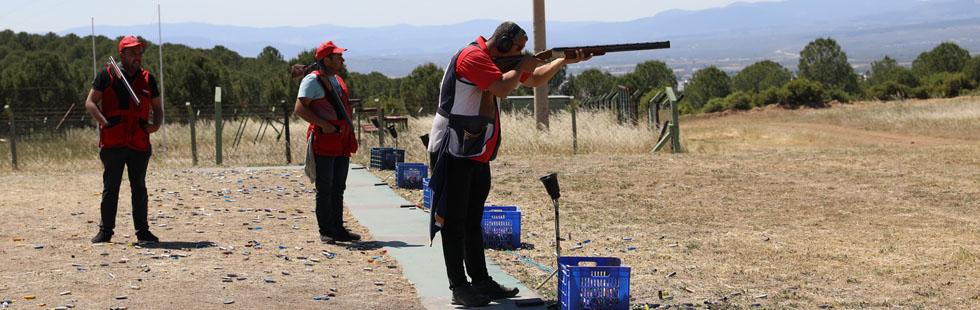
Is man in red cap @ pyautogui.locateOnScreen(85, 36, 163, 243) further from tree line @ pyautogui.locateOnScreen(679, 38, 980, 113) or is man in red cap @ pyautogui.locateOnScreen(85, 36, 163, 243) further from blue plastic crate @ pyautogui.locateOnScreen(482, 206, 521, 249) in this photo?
tree line @ pyautogui.locateOnScreen(679, 38, 980, 113)

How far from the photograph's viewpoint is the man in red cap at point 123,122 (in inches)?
Result: 320

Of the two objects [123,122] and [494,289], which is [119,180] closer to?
[123,122]

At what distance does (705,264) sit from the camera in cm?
750

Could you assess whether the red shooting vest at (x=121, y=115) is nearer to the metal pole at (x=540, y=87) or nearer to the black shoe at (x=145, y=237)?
the black shoe at (x=145, y=237)

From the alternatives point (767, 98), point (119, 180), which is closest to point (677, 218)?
point (119, 180)

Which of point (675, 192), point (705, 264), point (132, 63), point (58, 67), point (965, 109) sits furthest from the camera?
point (58, 67)

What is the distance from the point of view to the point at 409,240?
8.59m

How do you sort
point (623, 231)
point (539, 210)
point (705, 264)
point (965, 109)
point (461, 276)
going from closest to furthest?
point (461, 276) → point (705, 264) → point (623, 231) → point (539, 210) → point (965, 109)

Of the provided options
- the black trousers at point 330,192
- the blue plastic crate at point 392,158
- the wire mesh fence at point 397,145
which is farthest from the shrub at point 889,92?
the black trousers at point 330,192

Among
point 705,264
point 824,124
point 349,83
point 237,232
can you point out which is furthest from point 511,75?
point 349,83

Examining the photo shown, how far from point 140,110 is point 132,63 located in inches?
15.7

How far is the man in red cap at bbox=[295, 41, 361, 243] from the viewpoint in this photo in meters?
8.18

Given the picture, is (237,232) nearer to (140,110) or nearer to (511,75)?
(140,110)

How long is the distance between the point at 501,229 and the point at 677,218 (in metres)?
2.61
